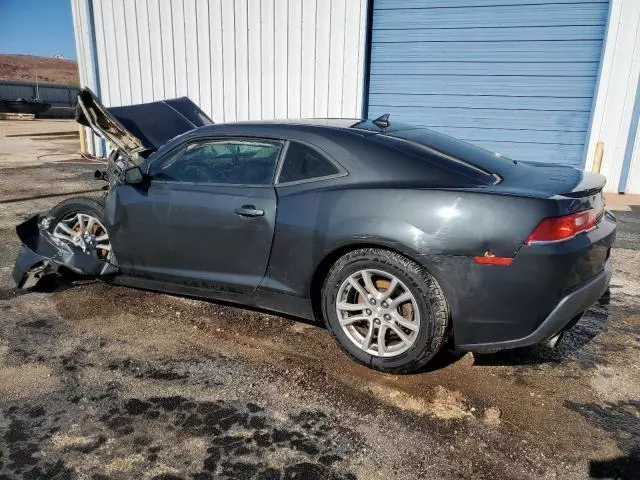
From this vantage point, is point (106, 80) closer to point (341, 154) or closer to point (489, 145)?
point (489, 145)

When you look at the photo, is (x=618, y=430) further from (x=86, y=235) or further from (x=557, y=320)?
(x=86, y=235)

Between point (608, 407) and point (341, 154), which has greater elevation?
point (341, 154)

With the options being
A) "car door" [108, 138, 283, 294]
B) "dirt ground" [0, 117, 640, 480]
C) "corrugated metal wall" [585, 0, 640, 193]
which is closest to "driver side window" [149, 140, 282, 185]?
"car door" [108, 138, 283, 294]

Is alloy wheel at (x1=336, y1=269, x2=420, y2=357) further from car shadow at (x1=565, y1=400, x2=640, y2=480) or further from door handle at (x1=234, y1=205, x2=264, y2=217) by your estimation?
car shadow at (x1=565, y1=400, x2=640, y2=480)

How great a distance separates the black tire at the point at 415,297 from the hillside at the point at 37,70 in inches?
2994

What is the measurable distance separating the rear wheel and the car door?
1.33 ft

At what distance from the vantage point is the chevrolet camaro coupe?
2555mm

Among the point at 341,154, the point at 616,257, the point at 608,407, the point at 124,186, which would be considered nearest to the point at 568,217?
the point at 608,407

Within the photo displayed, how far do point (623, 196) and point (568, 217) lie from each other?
286 inches

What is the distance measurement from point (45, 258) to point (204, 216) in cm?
154

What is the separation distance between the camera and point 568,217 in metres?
2.55

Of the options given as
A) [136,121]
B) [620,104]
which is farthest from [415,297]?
[620,104]

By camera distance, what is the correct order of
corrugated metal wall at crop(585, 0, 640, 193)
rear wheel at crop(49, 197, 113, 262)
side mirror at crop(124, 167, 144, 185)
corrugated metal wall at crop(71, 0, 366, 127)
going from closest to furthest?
side mirror at crop(124, 167, 144, 185)
rear wheel at crop(49, 197, 113, 262)
corrugated metal wall at crop(585, 0, 640, 193)
corrugated metal wall at crop(71, 0, 366, 127)

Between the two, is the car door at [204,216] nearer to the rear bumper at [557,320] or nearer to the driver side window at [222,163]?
the driver side window at [222,163]
